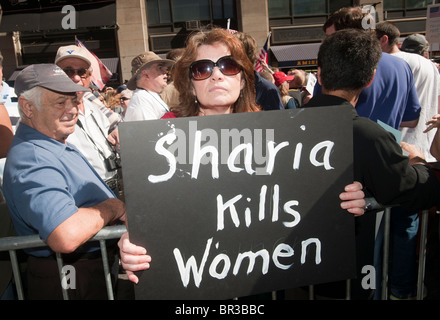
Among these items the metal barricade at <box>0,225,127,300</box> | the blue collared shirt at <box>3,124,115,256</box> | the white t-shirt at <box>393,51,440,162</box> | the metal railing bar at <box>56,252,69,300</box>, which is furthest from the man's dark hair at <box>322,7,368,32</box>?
the metal railing bar at <box>56,252,69,300</box>

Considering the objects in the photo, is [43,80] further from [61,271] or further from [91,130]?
[61,271]

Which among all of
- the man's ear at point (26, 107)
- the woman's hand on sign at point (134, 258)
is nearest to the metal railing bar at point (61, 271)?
the woman's hand on sign at point (134, 258)

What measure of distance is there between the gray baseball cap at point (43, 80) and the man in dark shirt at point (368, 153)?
1578mm

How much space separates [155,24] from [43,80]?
17114mm

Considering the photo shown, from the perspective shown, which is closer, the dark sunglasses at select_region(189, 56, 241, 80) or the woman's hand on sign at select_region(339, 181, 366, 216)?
the woman's hand on sign at select_region(339, 181, 366, 216)

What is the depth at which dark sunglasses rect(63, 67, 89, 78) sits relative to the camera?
11.4 feet

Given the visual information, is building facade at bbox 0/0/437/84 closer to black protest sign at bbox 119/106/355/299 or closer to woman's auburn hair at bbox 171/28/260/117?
woman's auburn hair at bbox 171/28/260/117

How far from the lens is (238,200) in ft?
4.63

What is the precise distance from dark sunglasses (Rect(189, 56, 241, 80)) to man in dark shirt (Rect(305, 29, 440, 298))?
546 millimetres

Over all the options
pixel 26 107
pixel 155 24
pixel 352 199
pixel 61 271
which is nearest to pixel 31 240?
pixel 61 271

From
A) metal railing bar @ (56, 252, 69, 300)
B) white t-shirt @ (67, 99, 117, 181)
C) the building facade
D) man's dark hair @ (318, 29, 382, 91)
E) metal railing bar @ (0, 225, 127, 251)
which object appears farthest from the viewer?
the building facade

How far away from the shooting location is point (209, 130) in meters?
1.37

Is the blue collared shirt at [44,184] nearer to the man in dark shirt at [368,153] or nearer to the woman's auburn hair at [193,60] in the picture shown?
the woman's auburn hair at [193,60]

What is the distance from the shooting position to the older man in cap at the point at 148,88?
142 inches
